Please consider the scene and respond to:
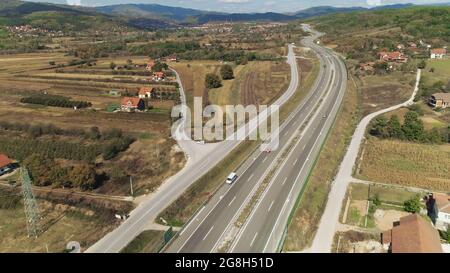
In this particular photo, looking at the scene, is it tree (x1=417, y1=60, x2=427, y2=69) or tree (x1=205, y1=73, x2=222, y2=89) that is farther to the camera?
tree (x1=417, y1=60, x2=427, y2=69)

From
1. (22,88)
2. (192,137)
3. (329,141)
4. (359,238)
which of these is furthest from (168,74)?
(359,238)

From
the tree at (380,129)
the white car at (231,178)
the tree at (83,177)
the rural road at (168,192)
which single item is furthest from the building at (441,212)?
the tree at (83,177)

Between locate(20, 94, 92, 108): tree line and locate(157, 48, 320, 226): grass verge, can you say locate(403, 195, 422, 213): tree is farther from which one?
locate(20, 94, 92, 108): tree line

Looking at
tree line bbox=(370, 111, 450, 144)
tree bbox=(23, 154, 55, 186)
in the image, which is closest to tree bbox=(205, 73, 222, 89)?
tree line bbox=(370, 111, 450, 144)

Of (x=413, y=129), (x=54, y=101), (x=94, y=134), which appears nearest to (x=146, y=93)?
(x=54, y=101)

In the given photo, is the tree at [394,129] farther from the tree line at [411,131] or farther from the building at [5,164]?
the building at [5,164]
